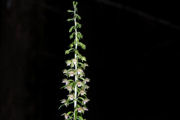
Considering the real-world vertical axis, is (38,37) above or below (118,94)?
below

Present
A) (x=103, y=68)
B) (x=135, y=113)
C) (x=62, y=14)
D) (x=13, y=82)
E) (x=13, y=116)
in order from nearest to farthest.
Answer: (x=13, y=116), (x=13, y=82), (x=62, y=14), (x=103, y=68), (x=135, y=113)

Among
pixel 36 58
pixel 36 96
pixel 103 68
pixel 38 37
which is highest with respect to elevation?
pixel 103 68

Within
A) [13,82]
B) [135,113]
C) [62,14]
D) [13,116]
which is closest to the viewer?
[13,116]

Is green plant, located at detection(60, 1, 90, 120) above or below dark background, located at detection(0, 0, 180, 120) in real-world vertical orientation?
below

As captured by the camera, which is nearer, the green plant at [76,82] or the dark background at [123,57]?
the green plant at [76,82]

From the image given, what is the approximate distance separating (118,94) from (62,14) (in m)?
2.33

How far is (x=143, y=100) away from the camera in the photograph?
693 centimetres

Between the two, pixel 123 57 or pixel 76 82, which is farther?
pixel 123 57

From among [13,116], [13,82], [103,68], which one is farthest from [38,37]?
[103,68]

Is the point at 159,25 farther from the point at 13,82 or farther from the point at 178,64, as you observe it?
the point at 13,82

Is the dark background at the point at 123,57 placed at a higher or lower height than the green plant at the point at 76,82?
higher

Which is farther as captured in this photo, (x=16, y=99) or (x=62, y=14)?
(x=62, y=14)

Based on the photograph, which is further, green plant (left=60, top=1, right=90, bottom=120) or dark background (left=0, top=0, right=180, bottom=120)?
dark background (left=0, top=0, right=180, bottom=120)

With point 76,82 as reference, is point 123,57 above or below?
above
